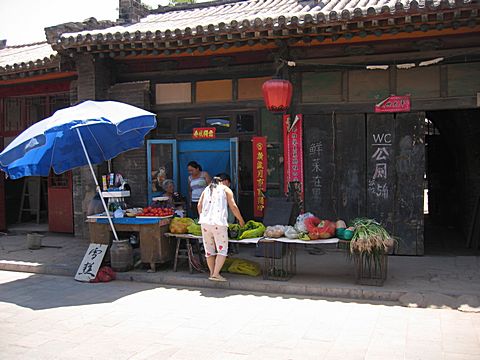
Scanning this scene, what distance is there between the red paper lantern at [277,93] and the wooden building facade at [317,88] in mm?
678

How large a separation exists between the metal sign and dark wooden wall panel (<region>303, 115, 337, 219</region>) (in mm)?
830

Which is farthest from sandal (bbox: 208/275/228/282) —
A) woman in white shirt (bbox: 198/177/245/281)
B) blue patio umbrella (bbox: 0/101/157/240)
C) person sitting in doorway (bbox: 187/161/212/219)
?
person sitting in doorway (bbox: 187/161/212/219)

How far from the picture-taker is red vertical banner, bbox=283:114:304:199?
8.76 meters

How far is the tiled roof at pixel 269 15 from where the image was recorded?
277 inches

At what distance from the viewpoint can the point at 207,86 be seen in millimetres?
9547

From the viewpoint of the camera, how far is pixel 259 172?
9078 mm

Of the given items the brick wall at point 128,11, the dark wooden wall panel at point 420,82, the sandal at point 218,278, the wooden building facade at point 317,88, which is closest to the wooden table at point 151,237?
the sandal at point 218,278

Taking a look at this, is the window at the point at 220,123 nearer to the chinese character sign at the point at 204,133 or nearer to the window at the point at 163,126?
the chinese character sign at the point at 204,133

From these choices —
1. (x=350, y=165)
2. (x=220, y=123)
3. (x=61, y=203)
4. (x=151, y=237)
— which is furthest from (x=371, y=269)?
(x=61, y=203)

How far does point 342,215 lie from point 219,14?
5.48m

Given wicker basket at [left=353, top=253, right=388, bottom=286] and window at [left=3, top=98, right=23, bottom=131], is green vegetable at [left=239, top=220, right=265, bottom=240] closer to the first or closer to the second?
wicker basket at [left=353, top=253, right=388, bottom=286]

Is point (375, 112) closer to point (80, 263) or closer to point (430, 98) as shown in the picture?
point (430, 98)

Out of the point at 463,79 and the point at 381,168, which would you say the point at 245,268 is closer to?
the point at 381,168

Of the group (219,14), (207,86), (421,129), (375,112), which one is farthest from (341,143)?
(219,14)
